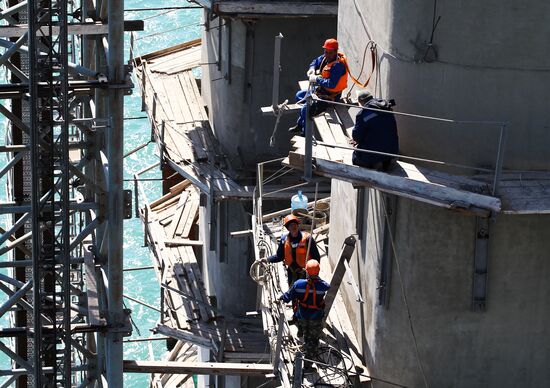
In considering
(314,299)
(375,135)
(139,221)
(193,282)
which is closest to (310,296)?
(314,299)

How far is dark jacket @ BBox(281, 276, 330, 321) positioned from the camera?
99.3 ft

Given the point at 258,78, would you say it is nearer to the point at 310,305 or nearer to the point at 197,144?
Result: the point at 197,144

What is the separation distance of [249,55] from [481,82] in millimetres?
15180

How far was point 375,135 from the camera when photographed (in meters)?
27.8

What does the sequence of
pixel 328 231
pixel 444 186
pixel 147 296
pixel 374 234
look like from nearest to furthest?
1. pixel 444 186
2. pixel 374 234
3. pixel 328 231
4. pixel 147 296

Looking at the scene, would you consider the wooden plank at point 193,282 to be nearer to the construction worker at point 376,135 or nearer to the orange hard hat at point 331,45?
the orange hard hat at point 331,45

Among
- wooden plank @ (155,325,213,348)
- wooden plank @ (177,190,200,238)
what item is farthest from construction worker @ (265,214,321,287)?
wooden plank @ (177,190,200,238)

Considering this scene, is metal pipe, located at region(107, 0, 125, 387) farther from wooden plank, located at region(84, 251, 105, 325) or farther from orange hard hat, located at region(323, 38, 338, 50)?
orange hard hat, located at region(323, 38, 338, 50)

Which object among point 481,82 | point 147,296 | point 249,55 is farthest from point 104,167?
point 147,296

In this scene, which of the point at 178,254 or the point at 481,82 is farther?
the point at 178,254

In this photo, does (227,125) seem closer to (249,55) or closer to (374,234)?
(249,55)

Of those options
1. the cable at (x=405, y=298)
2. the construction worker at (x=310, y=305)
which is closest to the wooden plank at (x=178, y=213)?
the construction worker at (x=310, y=305)

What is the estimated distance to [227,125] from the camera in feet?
142

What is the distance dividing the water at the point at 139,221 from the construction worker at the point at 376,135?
Result: 2751 cm
